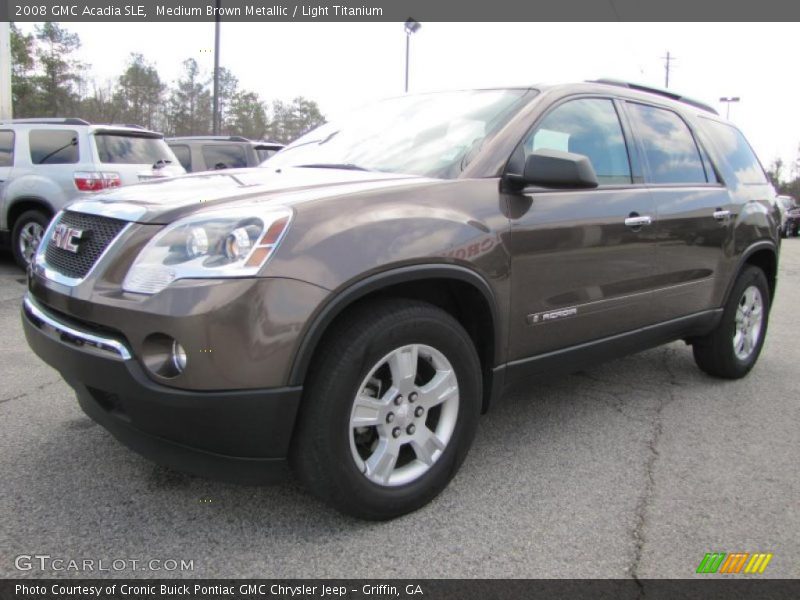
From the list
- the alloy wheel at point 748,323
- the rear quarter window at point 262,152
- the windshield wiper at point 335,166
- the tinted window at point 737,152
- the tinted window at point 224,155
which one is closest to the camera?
the windshield wiper at point 335,166

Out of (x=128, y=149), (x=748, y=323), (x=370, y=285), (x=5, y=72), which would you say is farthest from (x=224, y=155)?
(x=370, y=285)

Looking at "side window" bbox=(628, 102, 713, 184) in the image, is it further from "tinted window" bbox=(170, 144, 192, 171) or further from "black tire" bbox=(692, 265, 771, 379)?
"tinted window" bbox=(170, 144, 192, 171)

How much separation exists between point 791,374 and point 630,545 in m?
3.20

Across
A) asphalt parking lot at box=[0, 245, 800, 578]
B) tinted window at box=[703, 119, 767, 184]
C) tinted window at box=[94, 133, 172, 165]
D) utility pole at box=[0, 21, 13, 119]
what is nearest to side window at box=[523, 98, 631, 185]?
tinted window at box=[703, 119, 767, 184]

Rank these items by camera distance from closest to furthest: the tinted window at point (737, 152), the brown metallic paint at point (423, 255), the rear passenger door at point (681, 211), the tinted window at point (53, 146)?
the brown metallic paint at point (423, 255) → the rear passenger door at point (681, 211) → the tinted window at point (737, 152) → the tinted window at point (53, 146)

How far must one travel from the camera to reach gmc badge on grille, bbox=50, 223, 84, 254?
7.85 feet

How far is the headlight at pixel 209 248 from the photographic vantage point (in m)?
2.04

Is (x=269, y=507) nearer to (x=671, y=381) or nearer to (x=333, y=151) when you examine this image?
(x=333, y=151)

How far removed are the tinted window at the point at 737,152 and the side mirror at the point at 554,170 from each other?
2.19 meters

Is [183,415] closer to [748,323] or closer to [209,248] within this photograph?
[209,248]

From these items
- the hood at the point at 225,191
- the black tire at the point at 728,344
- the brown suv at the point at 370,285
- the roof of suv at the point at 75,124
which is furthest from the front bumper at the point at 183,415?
the roof of suv at the point at 75,124

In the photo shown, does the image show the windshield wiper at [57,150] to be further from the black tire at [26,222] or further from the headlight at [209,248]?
the headlight at [209,248]

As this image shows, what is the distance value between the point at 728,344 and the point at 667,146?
1457 mm

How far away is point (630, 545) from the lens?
2.39 m
